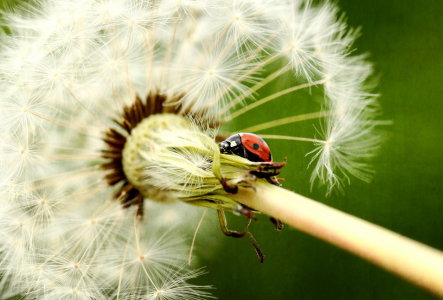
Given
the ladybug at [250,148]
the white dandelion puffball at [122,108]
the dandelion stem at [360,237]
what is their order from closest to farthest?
the dandelion stem at [360,237] → the ladybug at [250,148] → the white dandelion puffball at [122,108]

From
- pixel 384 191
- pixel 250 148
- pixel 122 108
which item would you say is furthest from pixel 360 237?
pixel 384 191

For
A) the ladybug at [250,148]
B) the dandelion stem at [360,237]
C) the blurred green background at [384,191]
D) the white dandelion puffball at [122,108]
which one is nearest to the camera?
the dandelion stem at [360,237]

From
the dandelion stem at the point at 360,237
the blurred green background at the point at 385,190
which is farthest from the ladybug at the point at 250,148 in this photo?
the blurred green background at the point at 385,190

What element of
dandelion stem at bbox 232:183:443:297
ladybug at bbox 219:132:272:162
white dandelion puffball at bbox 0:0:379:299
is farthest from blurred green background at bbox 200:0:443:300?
dandelion stem at bbox 232:183:443:297

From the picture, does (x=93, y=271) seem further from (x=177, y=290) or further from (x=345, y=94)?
(x=345, y=94)

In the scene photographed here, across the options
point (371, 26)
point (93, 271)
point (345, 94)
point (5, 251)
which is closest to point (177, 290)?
point (93, 271)

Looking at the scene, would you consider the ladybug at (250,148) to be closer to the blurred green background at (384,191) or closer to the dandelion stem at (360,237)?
the dandelion stem at (360,237)

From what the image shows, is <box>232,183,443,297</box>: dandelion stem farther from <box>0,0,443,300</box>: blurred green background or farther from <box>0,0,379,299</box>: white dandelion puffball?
<box>0,0,443,300</box>: blurred green background
